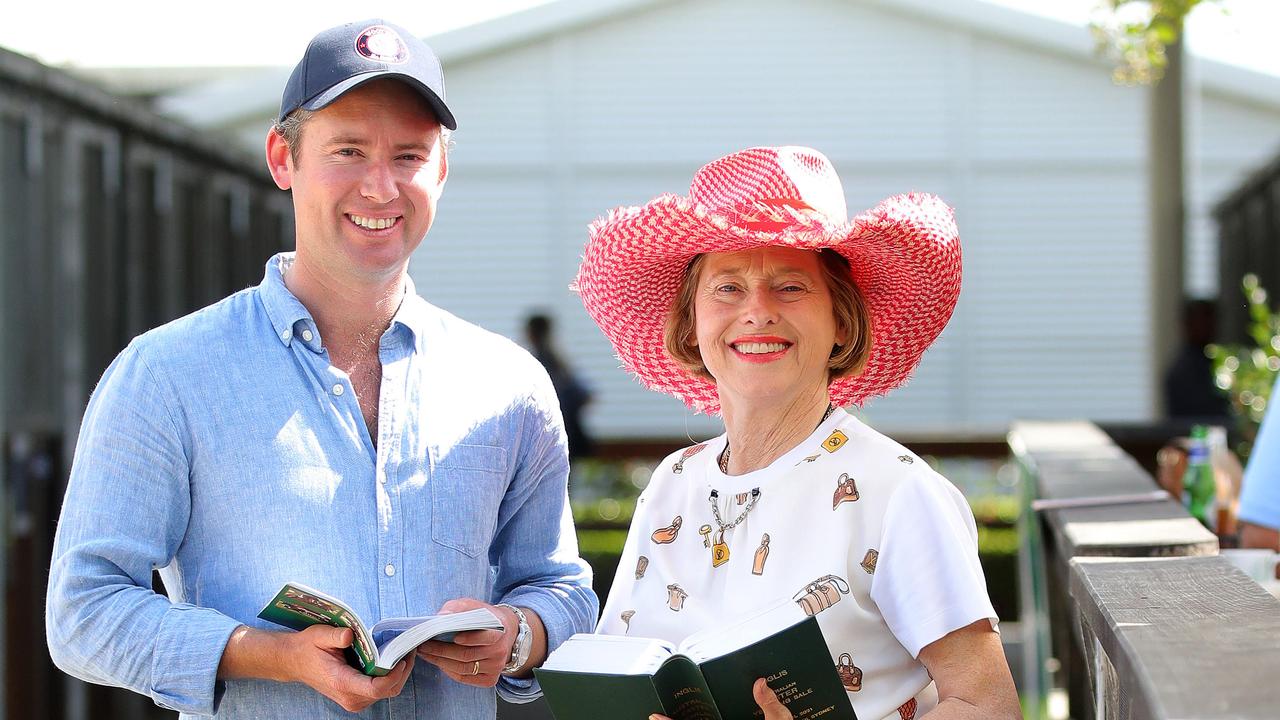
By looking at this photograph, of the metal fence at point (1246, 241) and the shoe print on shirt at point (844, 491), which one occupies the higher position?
the metal fence at point (1246, 241)

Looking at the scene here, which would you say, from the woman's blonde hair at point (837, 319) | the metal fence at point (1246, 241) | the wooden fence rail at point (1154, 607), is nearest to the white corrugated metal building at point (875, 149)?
the metal fence at point (1246, 241)

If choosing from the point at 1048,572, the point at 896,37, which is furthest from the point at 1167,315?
the point at 896,37

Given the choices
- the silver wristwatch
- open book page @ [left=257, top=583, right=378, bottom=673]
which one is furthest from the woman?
open book page @ [left=257, top=583, right=378, bottom=673]

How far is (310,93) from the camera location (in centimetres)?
245

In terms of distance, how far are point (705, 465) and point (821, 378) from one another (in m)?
0.25

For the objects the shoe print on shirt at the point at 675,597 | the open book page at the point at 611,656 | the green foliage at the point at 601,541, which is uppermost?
the shoe print on shirt at the point at 675,597

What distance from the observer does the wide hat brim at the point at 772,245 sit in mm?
2471

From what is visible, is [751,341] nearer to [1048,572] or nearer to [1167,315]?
[1048,572]

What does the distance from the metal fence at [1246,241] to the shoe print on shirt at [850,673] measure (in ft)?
28.2

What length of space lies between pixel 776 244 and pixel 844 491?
16.9 inches

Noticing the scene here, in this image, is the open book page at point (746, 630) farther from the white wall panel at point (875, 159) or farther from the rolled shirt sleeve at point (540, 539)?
the white wall panel at point (875, 159)

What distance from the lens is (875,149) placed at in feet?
44.6

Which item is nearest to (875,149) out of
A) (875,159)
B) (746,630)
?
(875,159)

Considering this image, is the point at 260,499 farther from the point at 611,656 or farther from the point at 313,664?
the point at 611,656
